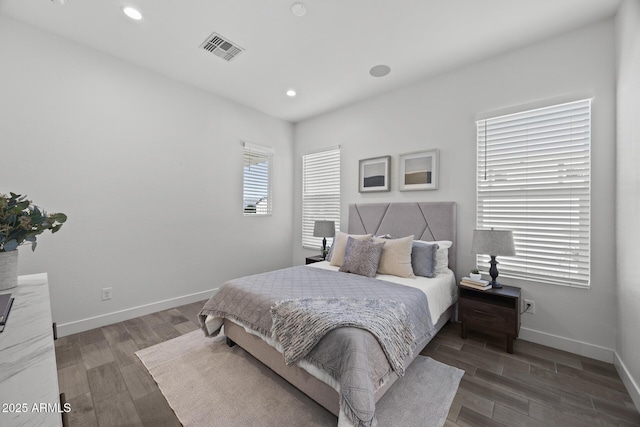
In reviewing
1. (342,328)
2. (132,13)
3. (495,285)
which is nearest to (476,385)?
(495,285)

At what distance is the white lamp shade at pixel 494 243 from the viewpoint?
8.05ft

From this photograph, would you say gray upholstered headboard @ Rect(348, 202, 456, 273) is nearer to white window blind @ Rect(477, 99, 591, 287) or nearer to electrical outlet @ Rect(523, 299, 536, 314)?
white window blind @ Rect(477, 99, 591, 287)

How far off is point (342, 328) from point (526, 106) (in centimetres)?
284

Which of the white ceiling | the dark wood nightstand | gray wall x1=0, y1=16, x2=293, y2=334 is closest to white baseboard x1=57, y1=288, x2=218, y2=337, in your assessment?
gray wall x1=0, y1=16, x2=293, y2=334

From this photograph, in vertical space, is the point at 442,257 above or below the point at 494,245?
below

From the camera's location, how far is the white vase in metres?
1.53

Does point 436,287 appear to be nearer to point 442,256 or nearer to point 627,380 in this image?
point 442,256

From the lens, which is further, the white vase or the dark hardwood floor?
the dark hardwood floor

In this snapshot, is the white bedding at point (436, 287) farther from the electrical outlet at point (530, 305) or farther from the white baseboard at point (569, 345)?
the white baseboard at point (569, 345)

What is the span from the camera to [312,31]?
2504 mm

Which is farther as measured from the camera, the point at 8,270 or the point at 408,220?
the point at 408,220

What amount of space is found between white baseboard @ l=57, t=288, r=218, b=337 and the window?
1468mm

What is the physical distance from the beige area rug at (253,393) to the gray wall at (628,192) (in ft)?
3.99

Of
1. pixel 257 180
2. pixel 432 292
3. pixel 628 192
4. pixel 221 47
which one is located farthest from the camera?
pixel 257 180
